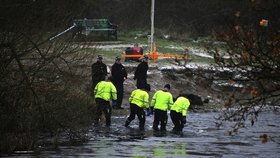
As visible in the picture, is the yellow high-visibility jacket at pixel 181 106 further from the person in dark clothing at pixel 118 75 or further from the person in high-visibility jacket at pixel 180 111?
the person in dark clothing at pixel 118 75

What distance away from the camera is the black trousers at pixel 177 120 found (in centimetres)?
3034

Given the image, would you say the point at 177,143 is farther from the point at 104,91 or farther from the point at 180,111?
the point at 104,91

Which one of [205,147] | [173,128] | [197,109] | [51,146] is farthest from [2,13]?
[197,109]

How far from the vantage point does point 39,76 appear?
79.9ft

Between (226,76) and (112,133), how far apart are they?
12457 millimetres

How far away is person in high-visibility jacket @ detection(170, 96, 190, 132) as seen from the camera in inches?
1184

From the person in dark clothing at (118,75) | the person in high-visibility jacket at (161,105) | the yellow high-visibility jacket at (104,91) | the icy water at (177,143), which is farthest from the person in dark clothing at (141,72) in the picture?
the person in high-visibility jacket at (161,105)

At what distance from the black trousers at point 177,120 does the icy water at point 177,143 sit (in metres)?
0.31

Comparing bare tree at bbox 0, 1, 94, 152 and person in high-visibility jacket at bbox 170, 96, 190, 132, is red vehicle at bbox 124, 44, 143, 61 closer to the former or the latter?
person in high-visibility jacket at bbox 170, 96, 190, 132

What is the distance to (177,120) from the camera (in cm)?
3055

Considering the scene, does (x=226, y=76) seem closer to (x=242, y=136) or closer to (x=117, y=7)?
(x=242, y=136)

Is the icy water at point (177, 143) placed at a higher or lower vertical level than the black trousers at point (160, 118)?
lower

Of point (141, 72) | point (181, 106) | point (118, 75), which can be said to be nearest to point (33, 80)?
point (181, 106)

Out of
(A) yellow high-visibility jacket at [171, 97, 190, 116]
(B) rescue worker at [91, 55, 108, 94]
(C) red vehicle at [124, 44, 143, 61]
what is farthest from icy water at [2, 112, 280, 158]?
(C) red vehicle at [124, 44, 143, 61]
